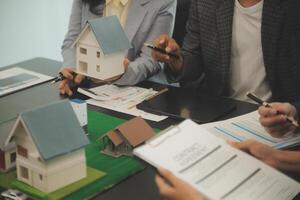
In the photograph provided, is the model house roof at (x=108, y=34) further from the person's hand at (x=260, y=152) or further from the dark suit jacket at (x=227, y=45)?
the person's hand at (x=260, y=152)

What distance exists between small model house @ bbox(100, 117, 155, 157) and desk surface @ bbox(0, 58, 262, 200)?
0.30 feet

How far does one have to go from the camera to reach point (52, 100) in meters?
1.71

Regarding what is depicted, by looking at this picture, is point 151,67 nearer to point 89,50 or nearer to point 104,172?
point 89,50

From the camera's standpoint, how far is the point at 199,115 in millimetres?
1546

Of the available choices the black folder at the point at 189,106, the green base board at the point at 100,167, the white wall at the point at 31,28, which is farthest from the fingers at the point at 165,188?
the white wall at the point at 31,28

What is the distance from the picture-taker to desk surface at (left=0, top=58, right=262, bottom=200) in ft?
3.66

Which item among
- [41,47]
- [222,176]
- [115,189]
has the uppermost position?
[222,176]

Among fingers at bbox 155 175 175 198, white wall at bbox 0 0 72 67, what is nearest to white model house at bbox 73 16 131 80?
fingers at bbox 155 175 175 198

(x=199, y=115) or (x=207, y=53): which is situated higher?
(x=207, y=53)

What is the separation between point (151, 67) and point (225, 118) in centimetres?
48

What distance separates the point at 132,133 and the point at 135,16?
84cm

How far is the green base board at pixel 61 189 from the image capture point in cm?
109

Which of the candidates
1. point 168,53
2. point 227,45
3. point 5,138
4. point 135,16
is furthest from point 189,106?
point 5,138

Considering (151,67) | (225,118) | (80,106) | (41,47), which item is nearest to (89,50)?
(80,106)
